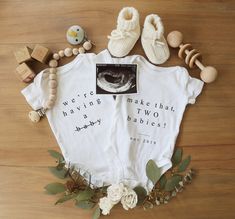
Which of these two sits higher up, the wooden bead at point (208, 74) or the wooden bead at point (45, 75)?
the wooden bead at point (208, 74)

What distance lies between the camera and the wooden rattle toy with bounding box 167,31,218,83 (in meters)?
0.91

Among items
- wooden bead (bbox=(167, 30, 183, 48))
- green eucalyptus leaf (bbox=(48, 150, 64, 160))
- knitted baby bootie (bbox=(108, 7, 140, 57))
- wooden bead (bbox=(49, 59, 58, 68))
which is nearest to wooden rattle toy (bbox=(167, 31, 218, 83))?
wooden bead (bbox=(167, 30, 183, 48))

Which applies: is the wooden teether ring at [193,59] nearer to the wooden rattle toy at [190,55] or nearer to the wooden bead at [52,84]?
the wooden rattle toy at [190,55]

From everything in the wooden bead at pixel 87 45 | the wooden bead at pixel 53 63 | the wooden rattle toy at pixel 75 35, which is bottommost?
the wooden bead at pixel 53 63

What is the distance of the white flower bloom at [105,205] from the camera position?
0.85 meters

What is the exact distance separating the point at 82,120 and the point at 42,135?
0.12 metres

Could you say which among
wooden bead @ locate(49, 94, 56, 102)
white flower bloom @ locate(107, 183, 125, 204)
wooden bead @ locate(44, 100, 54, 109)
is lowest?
white flower bloom @ locate(107, 183, 125, 204)

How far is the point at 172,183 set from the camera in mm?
876

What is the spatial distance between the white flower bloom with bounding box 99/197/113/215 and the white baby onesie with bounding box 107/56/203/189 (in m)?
0.07

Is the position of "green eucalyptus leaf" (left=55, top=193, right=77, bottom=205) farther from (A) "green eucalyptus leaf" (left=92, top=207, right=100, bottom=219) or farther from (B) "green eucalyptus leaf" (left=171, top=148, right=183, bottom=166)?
(B) "green eucalyptus leaf" (left=171, top=148, right=183, bottom=166)

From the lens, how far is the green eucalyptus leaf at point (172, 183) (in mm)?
876

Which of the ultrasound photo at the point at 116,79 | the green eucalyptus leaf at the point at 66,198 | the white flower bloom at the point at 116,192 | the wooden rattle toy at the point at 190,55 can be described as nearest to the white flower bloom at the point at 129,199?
the white flower bloom at the point at 116,192

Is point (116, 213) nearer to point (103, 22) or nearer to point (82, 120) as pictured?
point (82, 120)

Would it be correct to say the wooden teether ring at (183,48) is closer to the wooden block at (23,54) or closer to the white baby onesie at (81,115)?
the white baby onesie at (81,115)
